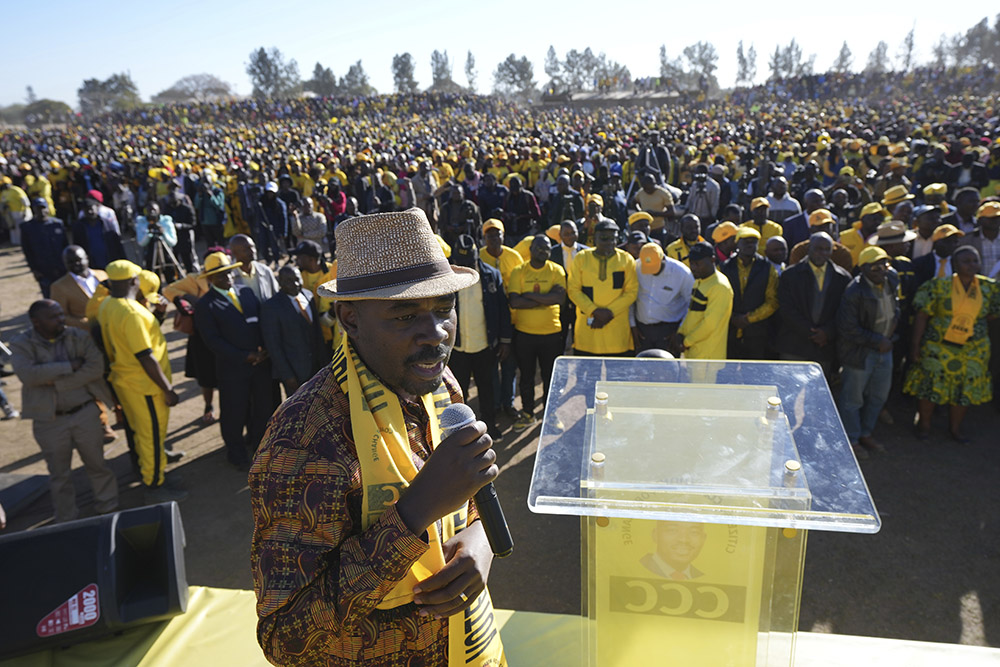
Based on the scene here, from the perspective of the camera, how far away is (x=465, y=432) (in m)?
1.38

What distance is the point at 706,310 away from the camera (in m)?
5.06

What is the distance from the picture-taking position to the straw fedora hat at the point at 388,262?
1515 millimetres

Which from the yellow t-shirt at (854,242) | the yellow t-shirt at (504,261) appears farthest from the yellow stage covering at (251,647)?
the yellow t-shirt at (854,242)

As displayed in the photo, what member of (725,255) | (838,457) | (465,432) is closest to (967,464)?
(725,255)

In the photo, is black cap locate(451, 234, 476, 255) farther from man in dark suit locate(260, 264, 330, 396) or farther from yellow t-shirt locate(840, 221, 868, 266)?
yellow t-shirt locate(840, 221, 868, 266)

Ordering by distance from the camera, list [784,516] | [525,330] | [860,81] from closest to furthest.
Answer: [784,516], [525,330], [860,81]

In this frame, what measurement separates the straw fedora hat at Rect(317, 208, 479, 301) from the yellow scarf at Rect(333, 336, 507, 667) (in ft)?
0.67

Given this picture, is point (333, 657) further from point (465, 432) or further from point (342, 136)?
point (342, 136)

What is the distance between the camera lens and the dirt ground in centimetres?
368

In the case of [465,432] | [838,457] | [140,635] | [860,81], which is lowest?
[140,635]

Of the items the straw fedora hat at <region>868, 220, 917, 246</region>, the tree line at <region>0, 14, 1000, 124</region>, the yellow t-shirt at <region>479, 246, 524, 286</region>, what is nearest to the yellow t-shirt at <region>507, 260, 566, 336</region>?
the yellow t-shirt at <region>479, 246, 524, 286</region>

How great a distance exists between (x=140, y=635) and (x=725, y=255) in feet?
19.8

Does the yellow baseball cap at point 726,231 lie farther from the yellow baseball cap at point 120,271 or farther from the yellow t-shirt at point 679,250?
the yellow baseball cap at point 120,271

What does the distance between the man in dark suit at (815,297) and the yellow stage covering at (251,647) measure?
2.98 metres
